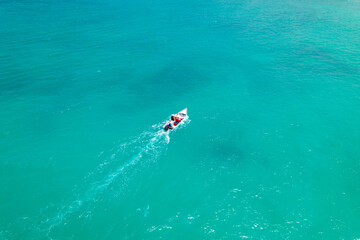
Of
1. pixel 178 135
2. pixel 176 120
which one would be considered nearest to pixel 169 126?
pixel 176 120

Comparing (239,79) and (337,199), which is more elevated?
(239,79)

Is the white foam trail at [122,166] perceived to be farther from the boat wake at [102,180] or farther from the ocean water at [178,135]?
the ocean water at [178,135]

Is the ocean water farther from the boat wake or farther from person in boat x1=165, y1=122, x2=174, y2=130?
person in boat x1=165, y1=122, x2=174, y2=130

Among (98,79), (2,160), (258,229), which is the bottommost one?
(258,229)

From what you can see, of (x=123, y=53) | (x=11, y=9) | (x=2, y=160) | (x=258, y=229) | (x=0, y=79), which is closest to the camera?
(x=258, y=229)

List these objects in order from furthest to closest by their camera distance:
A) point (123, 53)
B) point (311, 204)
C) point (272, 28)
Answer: point (272, 28) < point (123, 53) < point (311, 204)

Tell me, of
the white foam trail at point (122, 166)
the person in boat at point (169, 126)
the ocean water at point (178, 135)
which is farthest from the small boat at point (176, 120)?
the white foam trail at point (122, 166)

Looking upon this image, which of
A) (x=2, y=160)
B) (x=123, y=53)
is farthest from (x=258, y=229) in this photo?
(x=123, y=53)

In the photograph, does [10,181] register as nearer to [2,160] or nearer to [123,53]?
[2,160]
